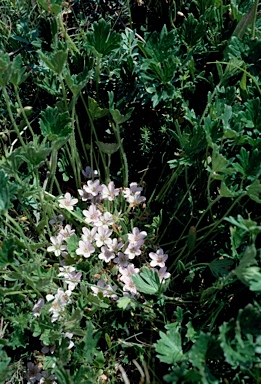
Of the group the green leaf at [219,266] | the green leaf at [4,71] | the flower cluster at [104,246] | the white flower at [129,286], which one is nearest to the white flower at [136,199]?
the flower cluster at [104,246]

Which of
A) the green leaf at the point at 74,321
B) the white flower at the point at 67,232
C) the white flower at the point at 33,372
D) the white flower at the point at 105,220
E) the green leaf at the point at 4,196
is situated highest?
the green leaf at the point at 4,196

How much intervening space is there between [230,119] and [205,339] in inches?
29.7

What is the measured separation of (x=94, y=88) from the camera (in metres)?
2.27

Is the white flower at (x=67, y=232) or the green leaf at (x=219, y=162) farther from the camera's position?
the white flower at (x=67, y=232)

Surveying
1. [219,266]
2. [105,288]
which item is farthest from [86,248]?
[219,266]

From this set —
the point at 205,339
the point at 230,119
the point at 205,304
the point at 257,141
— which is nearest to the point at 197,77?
the point at 230,119

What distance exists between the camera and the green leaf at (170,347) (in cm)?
165

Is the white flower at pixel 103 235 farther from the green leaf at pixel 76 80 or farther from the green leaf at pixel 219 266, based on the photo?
the green leaf at pixel 76 80

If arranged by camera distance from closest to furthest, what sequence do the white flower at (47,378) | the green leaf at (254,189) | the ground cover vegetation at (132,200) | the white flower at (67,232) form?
the green leaf at (254,189), the ground cover vegetation at (132,200), the white flower at (47,378), the white flower at (67,232)

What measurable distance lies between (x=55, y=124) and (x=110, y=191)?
1.27ft

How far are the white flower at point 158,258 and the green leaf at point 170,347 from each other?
0.31 metres

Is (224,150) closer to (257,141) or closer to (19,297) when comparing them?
(257,141)

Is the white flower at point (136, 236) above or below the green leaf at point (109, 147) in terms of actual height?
below

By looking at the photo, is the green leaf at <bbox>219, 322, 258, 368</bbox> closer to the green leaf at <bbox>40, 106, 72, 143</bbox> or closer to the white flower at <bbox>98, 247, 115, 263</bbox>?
the white flower at <bbox>98, 247, 115, 263</bbox>
